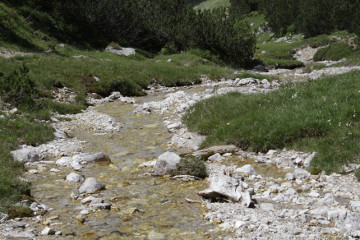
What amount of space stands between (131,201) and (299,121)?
5603 mm

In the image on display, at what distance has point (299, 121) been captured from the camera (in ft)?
33.6

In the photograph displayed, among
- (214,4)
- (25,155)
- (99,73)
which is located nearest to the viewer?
(25,155)

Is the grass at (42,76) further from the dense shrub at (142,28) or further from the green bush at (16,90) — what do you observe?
the dense shrub at (142,28)

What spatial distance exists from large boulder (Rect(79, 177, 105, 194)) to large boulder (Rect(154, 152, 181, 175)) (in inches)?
65.3

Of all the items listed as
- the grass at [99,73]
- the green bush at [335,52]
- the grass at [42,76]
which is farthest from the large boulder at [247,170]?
the green bush at [335,52]

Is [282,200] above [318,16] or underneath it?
above

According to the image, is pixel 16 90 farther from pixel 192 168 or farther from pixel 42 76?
pixel 192 168

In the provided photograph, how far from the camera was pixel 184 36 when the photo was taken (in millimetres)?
42094

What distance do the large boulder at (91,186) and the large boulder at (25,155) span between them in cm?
312

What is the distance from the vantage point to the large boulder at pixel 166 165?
30.4ft

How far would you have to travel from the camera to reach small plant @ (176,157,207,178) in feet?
29.4

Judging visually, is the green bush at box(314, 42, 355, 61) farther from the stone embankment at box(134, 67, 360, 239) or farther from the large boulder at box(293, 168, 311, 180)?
the large boulder at box(293, 168, 311, 180)

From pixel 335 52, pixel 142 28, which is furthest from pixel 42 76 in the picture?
pixel 335 52

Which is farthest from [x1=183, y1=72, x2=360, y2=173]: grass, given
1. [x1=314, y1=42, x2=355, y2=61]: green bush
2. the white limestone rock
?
[x1=314, y1=42, x2=355, y2=61]: green bush
